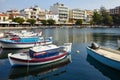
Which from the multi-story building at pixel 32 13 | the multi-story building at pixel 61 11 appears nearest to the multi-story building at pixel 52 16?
the multi-story building at pixel 32 13

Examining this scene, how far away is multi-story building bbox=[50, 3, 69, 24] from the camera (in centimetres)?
16438

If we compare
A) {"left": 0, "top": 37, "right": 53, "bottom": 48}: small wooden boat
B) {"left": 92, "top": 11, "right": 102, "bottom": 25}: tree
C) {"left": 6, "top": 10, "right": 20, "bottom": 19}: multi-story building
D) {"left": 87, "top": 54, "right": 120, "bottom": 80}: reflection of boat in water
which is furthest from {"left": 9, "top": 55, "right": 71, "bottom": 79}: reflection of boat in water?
{"left": 92, "top": 11, "right": 102, "bottom": 25}: tree

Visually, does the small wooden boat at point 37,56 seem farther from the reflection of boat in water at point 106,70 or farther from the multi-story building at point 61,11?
the multi-story building at point 61,11

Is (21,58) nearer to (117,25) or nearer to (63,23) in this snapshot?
(63,23)

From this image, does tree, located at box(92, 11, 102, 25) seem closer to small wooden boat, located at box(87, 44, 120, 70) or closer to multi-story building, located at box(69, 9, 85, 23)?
multi-story building, located at box(69, 9, 85, 23)

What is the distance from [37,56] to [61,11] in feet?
470

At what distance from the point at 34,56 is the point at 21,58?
1558 millimetres

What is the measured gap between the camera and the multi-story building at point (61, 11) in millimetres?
164375

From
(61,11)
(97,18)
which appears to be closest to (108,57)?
(61,11)

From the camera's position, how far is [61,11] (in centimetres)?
16525

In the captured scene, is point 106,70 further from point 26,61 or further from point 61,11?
point 61,11

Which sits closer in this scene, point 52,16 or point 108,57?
point 108,57

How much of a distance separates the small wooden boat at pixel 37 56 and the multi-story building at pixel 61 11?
137 meters

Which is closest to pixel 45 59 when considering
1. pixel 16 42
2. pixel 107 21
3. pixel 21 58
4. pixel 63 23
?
pixel 21 58
